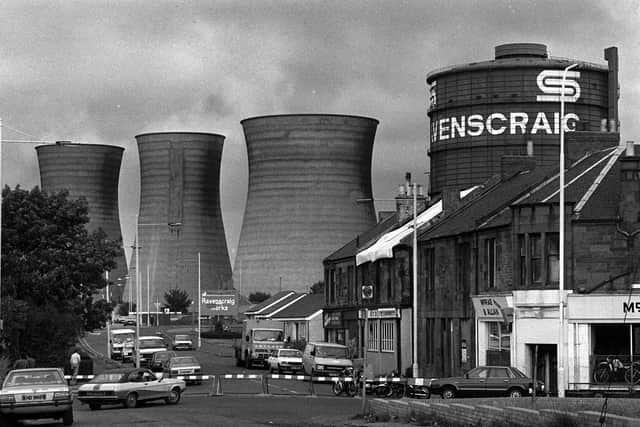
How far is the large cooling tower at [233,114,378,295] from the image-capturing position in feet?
503

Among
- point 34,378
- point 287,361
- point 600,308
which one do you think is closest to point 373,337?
point 287,361

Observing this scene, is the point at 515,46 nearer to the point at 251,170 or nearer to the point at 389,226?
the point at 251,170

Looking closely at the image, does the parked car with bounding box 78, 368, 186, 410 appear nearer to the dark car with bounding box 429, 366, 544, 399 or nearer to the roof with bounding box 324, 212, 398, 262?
the dark car with bounding box 429, 366, 544, 399

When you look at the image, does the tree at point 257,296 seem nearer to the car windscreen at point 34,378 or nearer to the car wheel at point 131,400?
the car wheel at point 131,400

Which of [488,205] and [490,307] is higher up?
[488,205]

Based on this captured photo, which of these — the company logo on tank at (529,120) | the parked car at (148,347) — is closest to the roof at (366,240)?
the parked car at (148,347)

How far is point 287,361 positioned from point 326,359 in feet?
26.5

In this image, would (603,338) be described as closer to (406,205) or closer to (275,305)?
(406,205)

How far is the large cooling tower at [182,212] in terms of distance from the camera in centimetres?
17675

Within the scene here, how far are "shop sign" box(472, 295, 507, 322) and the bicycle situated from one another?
495cm

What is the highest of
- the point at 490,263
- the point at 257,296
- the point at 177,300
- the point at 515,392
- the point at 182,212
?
the point at 182,212

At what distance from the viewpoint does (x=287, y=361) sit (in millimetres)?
67062

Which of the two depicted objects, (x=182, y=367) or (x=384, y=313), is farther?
(x=384, y=313)

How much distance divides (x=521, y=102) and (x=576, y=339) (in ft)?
316
